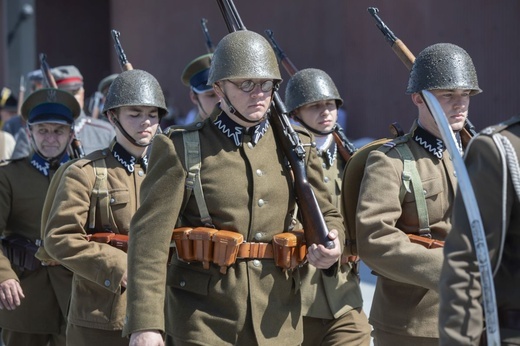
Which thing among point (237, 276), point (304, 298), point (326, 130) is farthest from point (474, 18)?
point (237, 276)

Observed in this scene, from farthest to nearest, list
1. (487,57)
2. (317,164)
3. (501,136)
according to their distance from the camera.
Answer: (487,57), (317,164), (501,136)

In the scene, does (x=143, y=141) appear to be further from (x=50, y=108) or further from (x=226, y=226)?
(x=226, y=226)

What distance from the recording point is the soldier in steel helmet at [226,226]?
13.8 ft

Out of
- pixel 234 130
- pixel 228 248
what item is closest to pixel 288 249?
pixel 228 248

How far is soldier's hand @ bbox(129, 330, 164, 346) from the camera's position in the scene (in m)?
4.07

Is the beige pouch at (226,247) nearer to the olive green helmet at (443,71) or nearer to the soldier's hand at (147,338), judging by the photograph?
the soldier's hand at (147,338)

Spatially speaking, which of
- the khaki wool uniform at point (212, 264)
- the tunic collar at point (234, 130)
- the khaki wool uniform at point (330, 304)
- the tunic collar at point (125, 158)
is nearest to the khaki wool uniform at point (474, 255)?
the khaki wool uniform at point (212, 264)

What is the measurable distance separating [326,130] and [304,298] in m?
1.22

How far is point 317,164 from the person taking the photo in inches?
180

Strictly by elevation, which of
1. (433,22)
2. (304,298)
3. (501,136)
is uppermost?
(433,22)

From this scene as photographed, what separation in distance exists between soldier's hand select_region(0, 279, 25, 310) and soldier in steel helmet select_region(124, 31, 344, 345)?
185cm

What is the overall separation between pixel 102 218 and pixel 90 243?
0.62 ft

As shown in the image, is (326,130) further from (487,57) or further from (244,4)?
(244,4)

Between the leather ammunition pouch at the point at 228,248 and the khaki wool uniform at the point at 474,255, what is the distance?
1244 mm
